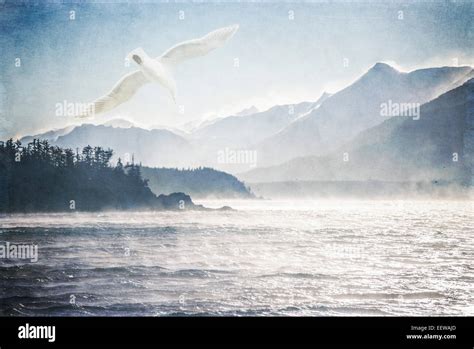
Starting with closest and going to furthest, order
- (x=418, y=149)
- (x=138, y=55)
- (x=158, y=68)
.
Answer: (x=138, y=55) < (x=158, y=68) < (x=418, y=149)

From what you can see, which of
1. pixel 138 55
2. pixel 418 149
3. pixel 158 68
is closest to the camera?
pixel 138 55

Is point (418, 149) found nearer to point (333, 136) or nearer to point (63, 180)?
point (333, 136)

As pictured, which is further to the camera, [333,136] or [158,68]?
[333,136]

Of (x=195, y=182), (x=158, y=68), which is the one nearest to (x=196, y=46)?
(x=158, y=68)

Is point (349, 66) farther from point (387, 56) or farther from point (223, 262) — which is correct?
point (223, 262)

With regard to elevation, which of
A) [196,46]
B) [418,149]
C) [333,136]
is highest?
[196,46]

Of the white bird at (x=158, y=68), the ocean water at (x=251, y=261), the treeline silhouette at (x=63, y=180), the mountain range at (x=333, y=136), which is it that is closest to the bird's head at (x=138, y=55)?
the white bird at (x=158, y=68)
